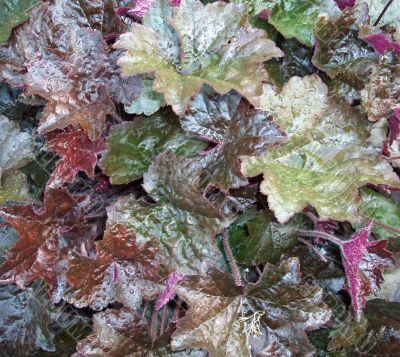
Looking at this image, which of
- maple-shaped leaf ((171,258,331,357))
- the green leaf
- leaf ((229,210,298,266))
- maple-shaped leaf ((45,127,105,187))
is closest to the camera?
maple-shaped leaf ((171,258,331,357))

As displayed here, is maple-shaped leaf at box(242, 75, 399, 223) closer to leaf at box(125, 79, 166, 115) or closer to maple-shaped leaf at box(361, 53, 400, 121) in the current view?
maple-shaped leaf at box(361, 53, 400, 121)

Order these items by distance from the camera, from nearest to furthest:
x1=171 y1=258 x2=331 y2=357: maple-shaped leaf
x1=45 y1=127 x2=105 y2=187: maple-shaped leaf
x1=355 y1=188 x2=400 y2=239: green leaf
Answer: x1=171 y1=258 x2=331 y2=357: maple-shaped leaf, x1=45 y1=127 x2=105 y2=187: maple-shaped leaf, x1=355 y1=188 x2=400 y2=239: green leaf

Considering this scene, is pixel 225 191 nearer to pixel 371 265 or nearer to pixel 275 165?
pixel 275 165

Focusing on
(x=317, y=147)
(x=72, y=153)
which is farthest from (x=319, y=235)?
(x=72, y=153)

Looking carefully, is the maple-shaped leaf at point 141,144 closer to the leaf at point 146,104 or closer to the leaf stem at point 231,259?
the leaf at point 146,104

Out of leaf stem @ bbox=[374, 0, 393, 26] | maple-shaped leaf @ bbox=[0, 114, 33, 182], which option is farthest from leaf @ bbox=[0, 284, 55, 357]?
leaf stem @ bbox=[374, 0, 393, 26]

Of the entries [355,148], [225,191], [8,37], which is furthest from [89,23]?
[355,148]

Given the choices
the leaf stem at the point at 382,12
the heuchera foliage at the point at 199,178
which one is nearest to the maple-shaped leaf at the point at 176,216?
the heuchera foliage at the point at 199,178
